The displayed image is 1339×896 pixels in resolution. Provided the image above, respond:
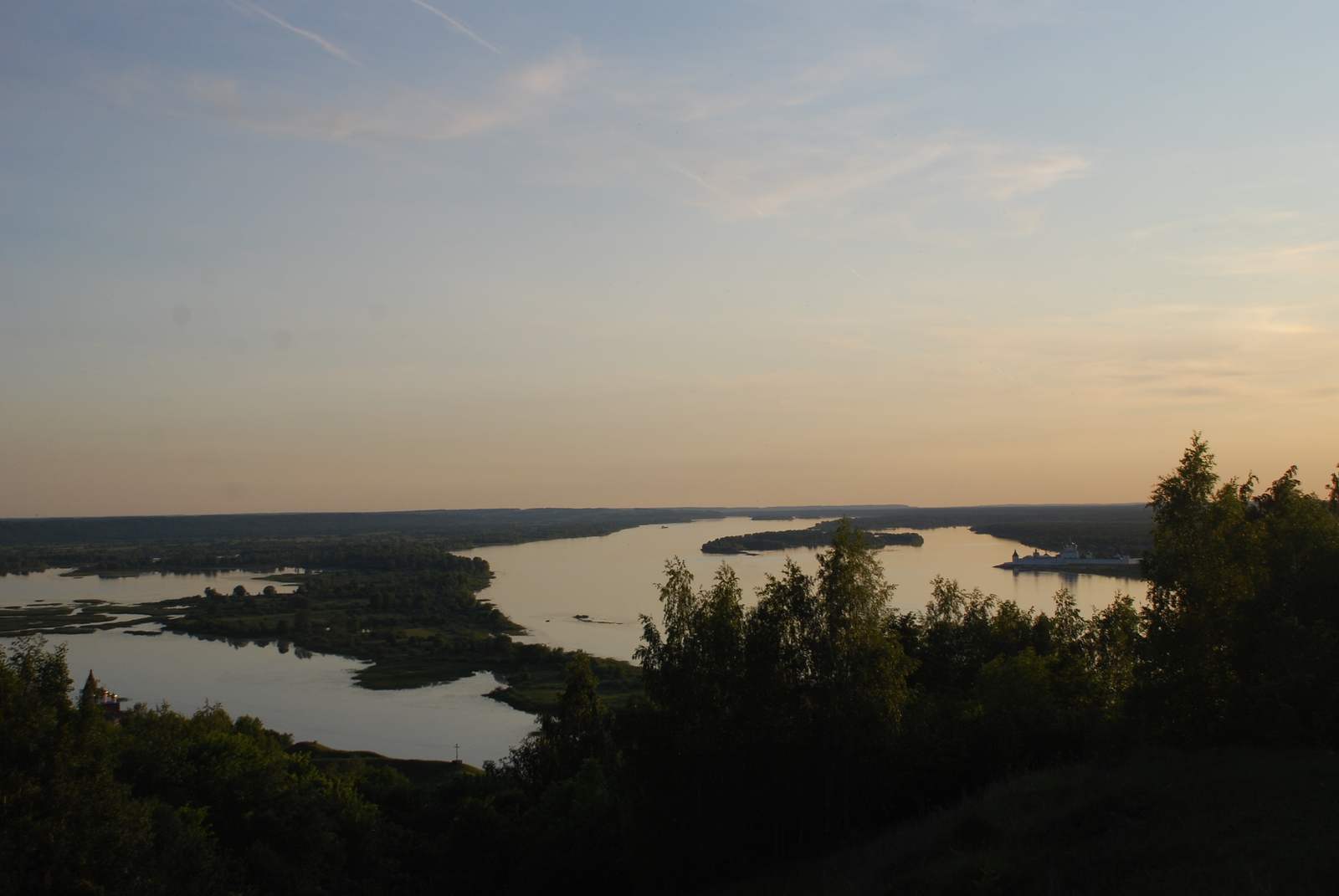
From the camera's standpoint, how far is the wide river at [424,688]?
41125 millimetres

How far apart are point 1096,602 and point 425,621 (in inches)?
2162

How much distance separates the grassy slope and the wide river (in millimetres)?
15689

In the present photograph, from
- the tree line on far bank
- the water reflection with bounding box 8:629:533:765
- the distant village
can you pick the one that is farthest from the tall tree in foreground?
the distant village

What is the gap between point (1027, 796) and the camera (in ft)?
38.0

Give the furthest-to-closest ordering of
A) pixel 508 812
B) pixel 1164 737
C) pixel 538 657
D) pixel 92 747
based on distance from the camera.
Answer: pixel 538 657 < pixel 508 812 < pixel 92 747 < pixel 1164 737

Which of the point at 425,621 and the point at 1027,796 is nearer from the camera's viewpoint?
the point at 1027,796

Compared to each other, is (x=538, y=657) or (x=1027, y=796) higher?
(x=1027, y=796)

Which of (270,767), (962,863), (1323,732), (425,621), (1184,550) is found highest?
(1184,550)

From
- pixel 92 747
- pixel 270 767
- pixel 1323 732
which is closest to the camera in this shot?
pixel 1323 732

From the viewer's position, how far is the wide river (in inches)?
1619

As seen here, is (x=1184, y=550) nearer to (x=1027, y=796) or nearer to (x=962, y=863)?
(x=1027, y=796)

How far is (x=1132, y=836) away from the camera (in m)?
9.23

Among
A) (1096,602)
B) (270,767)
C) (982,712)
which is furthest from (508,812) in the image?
(1096,602)

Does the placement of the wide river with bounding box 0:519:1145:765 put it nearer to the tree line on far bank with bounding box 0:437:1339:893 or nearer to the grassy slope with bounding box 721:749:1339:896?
the tree line on far bank with bounding box 0:437:1339:893
